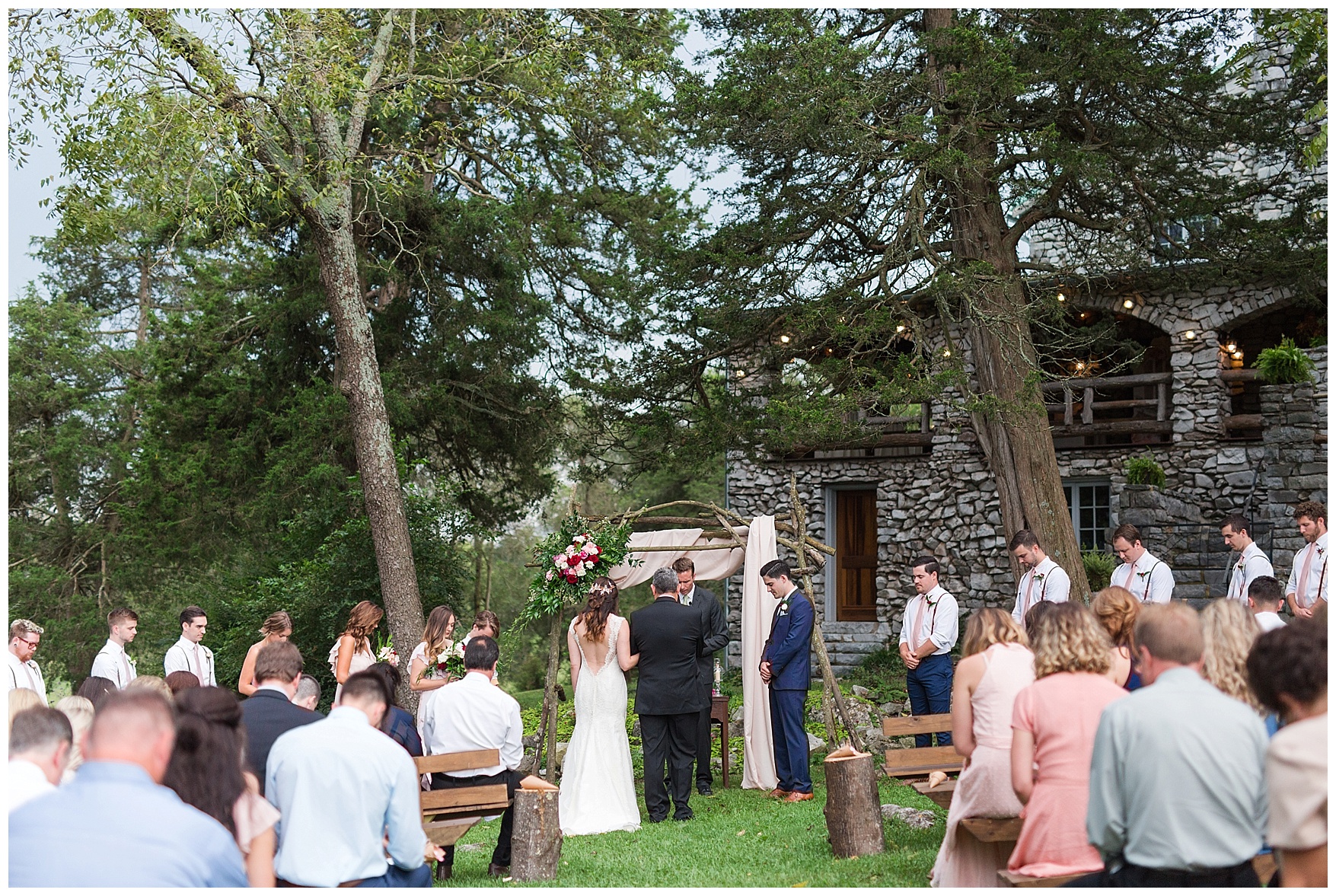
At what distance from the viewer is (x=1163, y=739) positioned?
331 centimetres

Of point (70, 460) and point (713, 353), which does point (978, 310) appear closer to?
point (713, 353)

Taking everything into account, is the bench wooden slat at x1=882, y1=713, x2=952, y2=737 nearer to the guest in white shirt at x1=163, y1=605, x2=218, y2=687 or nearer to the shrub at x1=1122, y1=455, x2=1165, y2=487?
the guest in white shirt at x1=163, y1=605, x2=218, y2=687

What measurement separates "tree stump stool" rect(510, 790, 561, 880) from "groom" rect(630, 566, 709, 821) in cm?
191

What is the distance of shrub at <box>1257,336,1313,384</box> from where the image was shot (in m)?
13.5

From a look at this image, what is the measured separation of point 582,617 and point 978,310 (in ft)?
14.9

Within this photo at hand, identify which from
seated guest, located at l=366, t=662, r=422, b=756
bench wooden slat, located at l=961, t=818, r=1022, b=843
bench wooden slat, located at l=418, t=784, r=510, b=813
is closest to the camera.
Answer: bench wooden slat, located at l=961, t=818, r=1022, b=843

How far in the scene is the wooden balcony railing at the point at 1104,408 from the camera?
15688 millimetres

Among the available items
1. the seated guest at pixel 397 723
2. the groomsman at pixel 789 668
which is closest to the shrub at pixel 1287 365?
the groomsman at pixel 789 668

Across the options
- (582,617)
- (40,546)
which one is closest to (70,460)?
(40,546)

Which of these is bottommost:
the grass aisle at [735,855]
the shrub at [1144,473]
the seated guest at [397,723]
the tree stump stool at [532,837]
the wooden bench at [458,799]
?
the grass aisle at [735,855]

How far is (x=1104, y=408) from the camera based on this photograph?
16.8 meters

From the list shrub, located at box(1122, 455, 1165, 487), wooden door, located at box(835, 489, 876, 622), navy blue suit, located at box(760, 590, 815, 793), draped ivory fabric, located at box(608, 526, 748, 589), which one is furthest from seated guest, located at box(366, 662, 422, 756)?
wooden door, located at box(835, 489, 876, 622)

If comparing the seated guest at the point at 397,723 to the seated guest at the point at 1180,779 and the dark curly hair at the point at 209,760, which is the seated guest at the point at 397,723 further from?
the seated guest at the point at 1180,779

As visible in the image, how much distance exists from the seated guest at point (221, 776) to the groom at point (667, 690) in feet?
15.3
